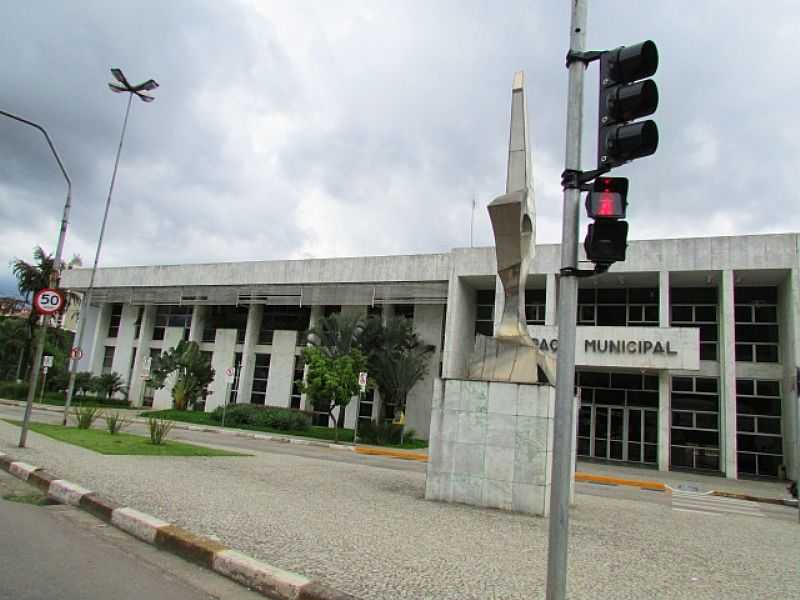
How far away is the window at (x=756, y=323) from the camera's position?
83.7ft

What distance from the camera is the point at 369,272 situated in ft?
105

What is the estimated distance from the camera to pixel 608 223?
3.86 m

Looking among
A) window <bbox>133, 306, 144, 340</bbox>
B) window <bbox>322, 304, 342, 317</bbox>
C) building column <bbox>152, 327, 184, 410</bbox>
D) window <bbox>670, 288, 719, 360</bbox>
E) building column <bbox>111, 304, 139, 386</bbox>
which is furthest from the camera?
window <bbox>133, 306, 144, 340</bbox>

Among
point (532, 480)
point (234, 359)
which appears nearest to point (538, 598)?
point (532, 480)

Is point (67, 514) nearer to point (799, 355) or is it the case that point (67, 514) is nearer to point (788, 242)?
point (799, 355)

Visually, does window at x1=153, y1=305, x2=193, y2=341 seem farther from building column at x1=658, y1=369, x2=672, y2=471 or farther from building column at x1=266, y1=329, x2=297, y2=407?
building column at x1=658, y1=369, x2=672, y2=471

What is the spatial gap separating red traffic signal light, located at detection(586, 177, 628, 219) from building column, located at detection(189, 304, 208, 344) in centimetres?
3846

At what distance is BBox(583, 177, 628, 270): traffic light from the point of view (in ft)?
12.5

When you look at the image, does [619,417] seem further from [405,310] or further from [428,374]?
[405,310]

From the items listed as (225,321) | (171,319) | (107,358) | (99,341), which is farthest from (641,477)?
(99,341)

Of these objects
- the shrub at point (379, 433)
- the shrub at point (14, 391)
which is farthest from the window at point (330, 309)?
the shrub at point (14, 391)

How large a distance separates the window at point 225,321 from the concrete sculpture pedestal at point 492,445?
30333 millimetres

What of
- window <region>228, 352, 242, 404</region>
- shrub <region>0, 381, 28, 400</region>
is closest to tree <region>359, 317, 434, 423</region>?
window <region>228, 352, 242, 404</region>

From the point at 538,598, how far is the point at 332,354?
23041mm
